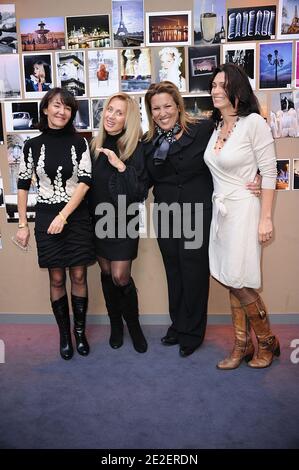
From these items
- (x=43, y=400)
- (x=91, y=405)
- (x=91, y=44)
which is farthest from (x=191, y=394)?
(x=91, y=44)

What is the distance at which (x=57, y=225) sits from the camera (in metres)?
2.22

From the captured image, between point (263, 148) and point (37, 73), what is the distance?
1579 mm

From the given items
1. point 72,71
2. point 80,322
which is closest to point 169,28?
point 72,71

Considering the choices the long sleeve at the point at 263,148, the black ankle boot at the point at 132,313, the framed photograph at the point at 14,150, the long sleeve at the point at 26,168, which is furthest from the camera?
the framed photograph at the point at 14,150

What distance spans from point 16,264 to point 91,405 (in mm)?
1311

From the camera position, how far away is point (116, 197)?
7.46ft

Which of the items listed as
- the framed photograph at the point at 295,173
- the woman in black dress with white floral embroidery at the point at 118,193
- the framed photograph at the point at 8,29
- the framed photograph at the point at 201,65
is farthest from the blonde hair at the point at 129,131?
the framed photograph at the point at 295,173

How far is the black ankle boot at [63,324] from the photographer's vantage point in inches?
95.5

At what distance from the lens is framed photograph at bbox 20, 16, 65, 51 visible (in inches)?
105

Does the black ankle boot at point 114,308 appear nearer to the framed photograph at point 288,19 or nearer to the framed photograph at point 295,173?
the framed photograph at point 295,173

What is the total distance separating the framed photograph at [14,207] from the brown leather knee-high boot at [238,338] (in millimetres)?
1466

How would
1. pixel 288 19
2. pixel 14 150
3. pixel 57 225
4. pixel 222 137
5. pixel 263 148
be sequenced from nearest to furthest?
pixel 263 148 → pixel 222 137 → pixel 57 225 → pixel 288 19 → pixel 14 150

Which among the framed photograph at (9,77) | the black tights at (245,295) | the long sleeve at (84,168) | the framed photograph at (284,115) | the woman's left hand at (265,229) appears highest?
the framed photograph at (9,77)

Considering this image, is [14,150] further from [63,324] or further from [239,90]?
[239,90]
